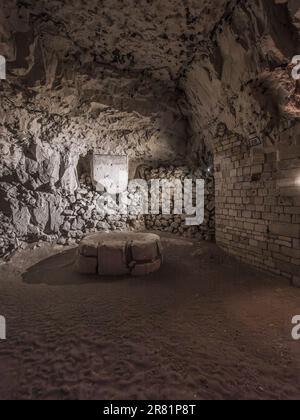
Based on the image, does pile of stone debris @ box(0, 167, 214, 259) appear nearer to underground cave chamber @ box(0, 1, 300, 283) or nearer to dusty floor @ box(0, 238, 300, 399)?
underground cave chamber @ box(0, 1, 300, 283)

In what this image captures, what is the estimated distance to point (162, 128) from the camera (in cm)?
754

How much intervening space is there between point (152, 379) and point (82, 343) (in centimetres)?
100

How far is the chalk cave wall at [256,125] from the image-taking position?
3.85 metres

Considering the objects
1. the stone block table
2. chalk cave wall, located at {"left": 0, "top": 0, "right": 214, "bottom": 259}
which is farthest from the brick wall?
the stone block table

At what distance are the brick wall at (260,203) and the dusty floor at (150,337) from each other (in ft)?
1.62

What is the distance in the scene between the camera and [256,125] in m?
4.92

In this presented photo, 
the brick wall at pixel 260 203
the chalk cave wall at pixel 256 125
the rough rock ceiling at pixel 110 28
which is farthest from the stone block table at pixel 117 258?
the rough rock ceiling at pixel 110 28

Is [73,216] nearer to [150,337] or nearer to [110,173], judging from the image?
[110,173]

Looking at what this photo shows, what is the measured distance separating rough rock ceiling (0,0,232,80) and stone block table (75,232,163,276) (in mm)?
4184

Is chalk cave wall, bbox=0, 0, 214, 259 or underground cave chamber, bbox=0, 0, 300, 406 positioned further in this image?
chalk cave wall, bbox=0, 0, 214, 259

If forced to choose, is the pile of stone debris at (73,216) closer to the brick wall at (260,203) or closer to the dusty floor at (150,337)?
the brick wall at (260,203)

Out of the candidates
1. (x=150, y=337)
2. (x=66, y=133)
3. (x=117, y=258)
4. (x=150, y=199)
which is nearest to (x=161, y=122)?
(x=150, y=199)

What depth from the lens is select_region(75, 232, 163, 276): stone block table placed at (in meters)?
4.95

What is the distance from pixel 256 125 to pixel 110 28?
3.71 m
